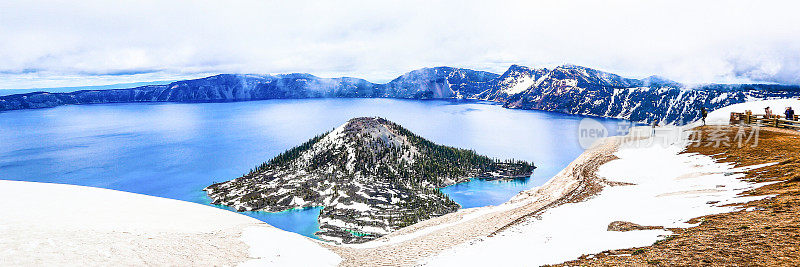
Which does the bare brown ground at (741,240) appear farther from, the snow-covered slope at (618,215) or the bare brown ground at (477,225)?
the bare brown ground at (477,225)

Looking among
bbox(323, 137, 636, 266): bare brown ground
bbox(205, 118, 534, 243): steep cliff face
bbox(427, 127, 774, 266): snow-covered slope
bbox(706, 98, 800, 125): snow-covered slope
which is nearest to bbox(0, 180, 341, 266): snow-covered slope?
bbox(323, 137, 636, 266): bare brown ground

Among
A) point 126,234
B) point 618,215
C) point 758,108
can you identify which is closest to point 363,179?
point 758,108

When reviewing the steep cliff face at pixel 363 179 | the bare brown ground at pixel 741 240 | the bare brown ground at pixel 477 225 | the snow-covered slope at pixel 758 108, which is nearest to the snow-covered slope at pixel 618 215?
the bare brown ground at pixel 741 240

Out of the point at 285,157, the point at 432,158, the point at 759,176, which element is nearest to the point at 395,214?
the point at 432,158

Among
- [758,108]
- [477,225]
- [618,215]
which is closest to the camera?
[618,215]

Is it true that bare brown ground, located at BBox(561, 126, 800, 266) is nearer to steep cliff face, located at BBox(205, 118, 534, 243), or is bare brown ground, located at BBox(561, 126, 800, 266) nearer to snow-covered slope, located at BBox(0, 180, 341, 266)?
snow-covered slope, located at BBox(0, 180, 341, 266)

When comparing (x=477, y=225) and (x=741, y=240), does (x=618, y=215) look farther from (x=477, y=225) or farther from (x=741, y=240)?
(x=477, y=225)
